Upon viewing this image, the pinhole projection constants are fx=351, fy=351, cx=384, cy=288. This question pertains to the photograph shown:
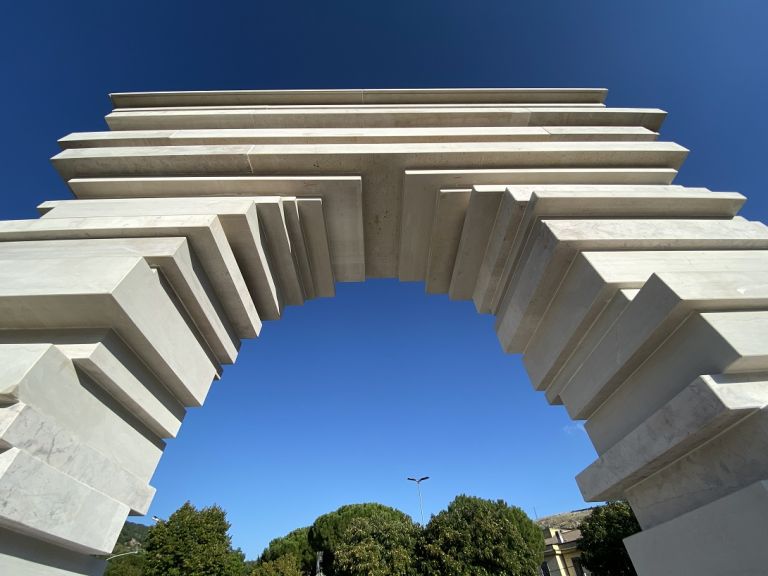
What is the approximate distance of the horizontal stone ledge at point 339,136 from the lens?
421cm

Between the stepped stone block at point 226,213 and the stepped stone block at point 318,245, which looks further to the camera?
the stepped stone block at point 318,245

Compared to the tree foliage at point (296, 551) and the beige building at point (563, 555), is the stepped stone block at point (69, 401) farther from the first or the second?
the beige building at point (563, 555)

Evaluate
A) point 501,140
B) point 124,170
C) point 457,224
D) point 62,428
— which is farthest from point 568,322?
point 124,170

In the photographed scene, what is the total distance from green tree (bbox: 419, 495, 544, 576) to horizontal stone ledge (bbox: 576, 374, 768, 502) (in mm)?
24424

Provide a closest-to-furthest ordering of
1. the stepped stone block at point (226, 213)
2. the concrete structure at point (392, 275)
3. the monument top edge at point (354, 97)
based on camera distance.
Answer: the concrete structure at point (392, 275)
the stepped stone block at point (226, 213)
the monument top edge at point (354, 97)

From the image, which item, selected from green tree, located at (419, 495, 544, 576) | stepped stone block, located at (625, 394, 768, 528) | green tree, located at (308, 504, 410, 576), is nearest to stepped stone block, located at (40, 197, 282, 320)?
stepped stone block, located at (625, 394, 768, 528)

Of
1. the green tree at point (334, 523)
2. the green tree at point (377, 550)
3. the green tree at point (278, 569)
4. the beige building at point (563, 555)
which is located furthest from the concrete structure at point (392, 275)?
the beige building at point (563, 555)

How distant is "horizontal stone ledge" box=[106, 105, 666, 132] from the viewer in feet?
15.5

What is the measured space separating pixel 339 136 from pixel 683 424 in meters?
4.08

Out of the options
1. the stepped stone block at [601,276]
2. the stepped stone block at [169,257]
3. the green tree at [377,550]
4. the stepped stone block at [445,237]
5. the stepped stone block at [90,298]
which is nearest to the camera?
the stepped stone block at [90,298]

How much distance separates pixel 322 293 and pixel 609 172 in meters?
3.99

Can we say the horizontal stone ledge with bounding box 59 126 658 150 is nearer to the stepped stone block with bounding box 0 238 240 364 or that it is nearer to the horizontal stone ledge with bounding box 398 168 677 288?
the horizontal stone ledge with bounding box 398 168 677 288

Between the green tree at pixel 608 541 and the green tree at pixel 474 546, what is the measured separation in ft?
25.6

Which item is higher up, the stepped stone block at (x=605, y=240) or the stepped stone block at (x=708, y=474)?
the stepped stone block at (x=605, y=240)
